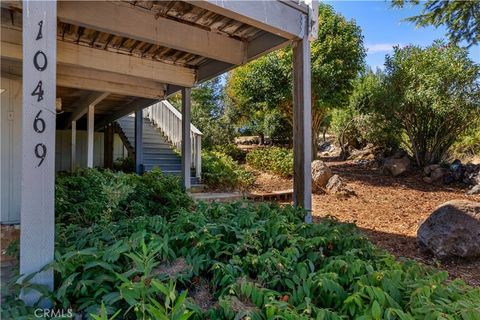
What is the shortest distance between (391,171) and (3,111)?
8.43 meters

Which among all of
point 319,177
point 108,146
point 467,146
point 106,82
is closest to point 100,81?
point 106,82

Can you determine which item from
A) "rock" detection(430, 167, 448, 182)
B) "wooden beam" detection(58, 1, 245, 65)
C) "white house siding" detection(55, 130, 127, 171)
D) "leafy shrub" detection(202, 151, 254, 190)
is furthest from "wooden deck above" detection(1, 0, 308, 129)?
"rock" detection(430, 167, 448, 182)

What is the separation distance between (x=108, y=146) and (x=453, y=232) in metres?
9.51

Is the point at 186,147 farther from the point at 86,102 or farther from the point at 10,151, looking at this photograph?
the point at 10,151

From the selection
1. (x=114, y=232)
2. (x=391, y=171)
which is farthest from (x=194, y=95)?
(x=114, y=232)

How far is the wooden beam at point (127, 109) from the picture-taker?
7.19m

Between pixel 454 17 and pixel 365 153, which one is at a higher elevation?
pixel 454 17

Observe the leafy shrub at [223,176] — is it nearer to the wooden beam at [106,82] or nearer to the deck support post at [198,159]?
the deck support post at [198,159]

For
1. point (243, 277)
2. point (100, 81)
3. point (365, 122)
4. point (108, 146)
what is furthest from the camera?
point (108, 146)

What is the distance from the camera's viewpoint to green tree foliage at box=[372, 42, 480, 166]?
7449 millimetres

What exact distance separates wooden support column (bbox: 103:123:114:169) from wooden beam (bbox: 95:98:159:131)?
8.9 inches

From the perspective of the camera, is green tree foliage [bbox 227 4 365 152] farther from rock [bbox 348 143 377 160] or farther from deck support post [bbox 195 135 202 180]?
deck support post [bbox 195 135 202 180]

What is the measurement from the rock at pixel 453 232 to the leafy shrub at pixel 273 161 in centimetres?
507

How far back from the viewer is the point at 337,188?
22.6 feet
